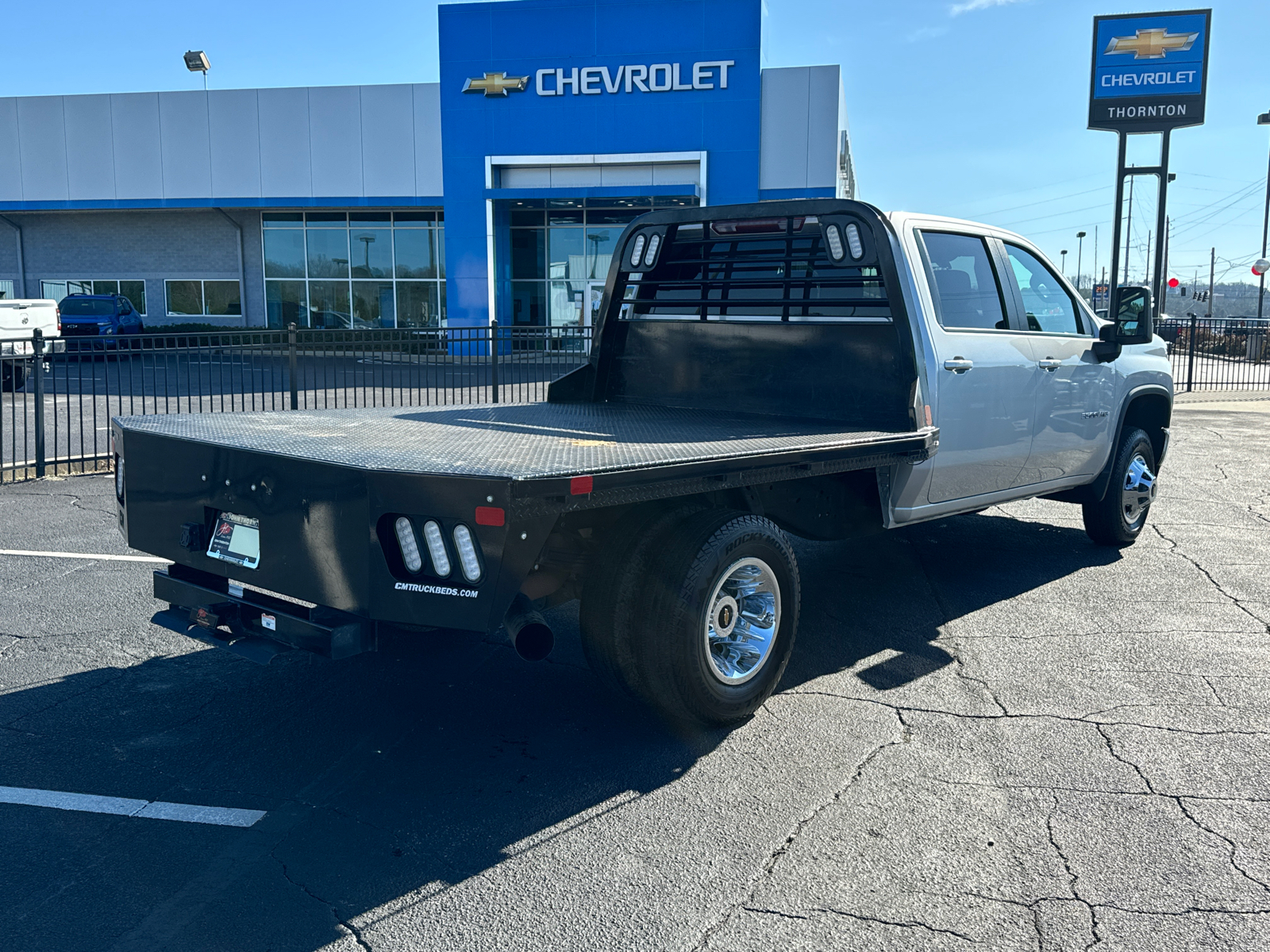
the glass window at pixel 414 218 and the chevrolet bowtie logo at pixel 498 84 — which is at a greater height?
the chevrolet bowtie logo at pixel 498 84

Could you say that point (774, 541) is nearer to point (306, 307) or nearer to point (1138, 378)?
point (1138, 378)

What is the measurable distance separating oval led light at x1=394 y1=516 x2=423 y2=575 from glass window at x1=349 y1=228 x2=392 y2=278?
113 feet

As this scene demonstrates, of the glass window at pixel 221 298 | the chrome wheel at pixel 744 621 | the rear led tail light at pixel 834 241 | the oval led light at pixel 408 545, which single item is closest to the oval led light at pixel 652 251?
the rear led tail light at pixel 834 241

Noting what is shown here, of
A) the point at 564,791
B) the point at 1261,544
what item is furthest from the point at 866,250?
the point at 1261,544

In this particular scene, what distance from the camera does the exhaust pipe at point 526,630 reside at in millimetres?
3637

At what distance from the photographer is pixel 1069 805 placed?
3707 millimetres

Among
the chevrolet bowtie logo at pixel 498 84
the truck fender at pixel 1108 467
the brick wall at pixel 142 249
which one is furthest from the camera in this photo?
the brick wall at pixel 142 249

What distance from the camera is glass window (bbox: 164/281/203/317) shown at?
125ft

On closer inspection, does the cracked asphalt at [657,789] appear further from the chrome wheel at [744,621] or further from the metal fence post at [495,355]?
the metal fence post at [495,355]

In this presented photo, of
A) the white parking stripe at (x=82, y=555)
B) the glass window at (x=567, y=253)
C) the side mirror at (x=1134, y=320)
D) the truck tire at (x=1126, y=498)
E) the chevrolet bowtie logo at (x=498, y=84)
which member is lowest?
the white parking stripe at (x=82, y=555)

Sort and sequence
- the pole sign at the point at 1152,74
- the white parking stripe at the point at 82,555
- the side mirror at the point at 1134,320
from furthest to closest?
the pole sign at the point at 1152,74
the white parking stripe at the point at 82,555
the side mirror at the point at 1134,320

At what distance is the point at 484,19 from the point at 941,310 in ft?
87.7

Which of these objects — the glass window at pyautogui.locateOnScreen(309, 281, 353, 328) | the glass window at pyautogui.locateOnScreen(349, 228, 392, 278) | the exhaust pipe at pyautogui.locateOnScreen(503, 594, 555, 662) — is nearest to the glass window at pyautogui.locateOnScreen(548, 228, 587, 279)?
the glass window at pyautogui.locateOnScreen(349, 228, 392, 278)

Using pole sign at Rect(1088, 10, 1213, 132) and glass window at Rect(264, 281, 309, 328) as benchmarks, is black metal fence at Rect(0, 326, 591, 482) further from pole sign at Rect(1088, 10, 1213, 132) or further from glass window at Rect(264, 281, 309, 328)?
glass window at Rect(264, 281, 309, 328)
